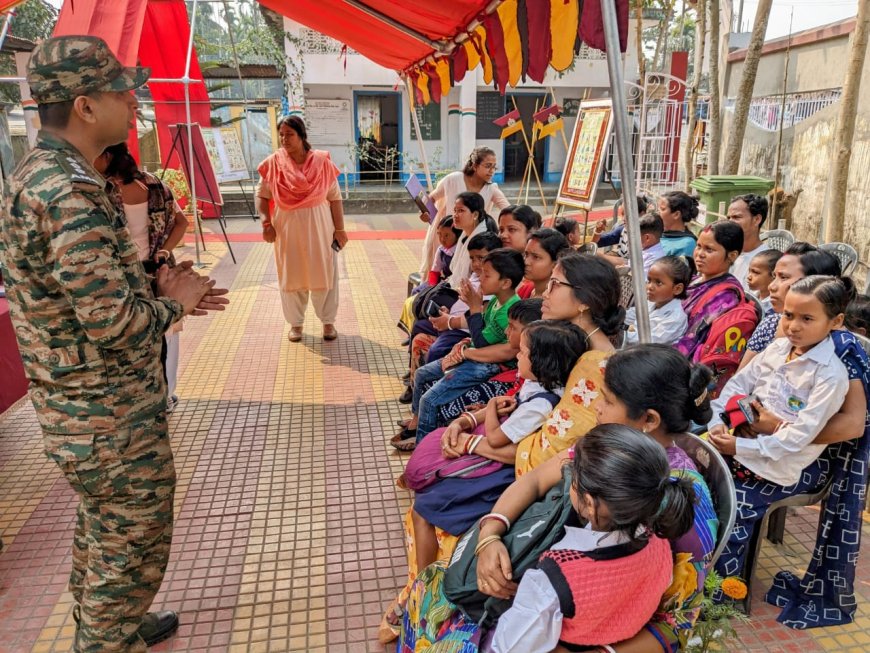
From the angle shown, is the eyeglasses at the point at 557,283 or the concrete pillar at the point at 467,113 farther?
the concrete pillar at the point at 467,113

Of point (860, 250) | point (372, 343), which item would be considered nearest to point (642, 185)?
point (860, 250)

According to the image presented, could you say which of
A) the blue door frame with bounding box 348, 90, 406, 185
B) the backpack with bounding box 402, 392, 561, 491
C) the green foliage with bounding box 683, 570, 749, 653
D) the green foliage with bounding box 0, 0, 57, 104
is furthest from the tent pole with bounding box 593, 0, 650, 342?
the green foliage with bounding box 0, 0, 57, 104

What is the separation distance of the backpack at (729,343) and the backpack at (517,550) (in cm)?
154

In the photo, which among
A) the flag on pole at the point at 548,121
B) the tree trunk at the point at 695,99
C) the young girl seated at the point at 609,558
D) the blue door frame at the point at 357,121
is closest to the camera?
the young girl seated at the point at 609,558

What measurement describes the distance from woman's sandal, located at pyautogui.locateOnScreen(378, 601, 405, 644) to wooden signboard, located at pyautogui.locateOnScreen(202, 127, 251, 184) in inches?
370

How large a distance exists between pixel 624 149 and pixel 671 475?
1012 millimetres

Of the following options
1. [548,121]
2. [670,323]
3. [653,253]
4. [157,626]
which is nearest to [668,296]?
[670,323]

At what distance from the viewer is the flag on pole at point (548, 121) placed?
7.21 m

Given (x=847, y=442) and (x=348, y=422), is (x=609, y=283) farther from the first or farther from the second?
(x=348, y=422)

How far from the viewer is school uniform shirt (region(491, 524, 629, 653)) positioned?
143cm

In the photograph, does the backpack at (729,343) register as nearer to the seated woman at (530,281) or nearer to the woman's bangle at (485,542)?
the seated woman at (530,281)

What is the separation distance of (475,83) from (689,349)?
46.4 feet

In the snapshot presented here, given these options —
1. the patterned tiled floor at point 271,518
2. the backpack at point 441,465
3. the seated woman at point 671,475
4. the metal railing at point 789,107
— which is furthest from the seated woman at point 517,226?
the metal railing at point 789,107

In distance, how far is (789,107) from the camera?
31.0ft
